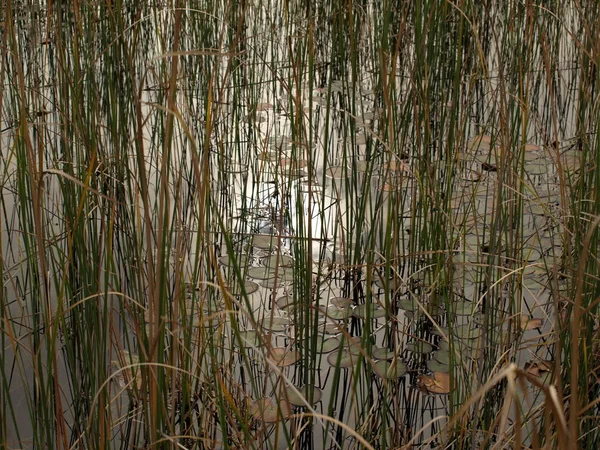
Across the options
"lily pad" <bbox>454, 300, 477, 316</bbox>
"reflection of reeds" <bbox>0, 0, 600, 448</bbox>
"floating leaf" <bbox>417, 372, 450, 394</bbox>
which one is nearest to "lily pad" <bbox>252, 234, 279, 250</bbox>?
"reflection of reeds" <bbox>0, 0, 600, 448</bbox>

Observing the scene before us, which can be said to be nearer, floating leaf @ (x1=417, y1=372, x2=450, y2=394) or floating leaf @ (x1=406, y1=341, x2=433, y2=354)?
floating leaf @ (x1=417, y1=372, x2=450, y2=394)

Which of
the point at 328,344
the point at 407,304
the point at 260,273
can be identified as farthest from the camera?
the point at 260,273

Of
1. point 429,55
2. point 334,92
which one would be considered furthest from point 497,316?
point 334,92

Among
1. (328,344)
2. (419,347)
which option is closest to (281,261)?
(328,344)

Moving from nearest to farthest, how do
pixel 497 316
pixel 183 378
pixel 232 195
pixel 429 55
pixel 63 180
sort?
pixel 183 378
pixel 63 180
pixel 497 316
pixel 429 55
pixel 232 195

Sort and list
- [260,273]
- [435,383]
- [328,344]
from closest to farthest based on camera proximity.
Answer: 1. [435,383]
2. [328,344]
3. [260,273]

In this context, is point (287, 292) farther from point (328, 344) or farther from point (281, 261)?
point (328, 344)

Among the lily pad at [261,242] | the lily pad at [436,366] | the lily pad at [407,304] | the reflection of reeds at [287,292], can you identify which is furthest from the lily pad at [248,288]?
the lily pad at [436,366]

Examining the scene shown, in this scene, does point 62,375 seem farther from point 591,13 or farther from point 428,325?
point 591,13

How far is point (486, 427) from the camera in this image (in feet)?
4.61

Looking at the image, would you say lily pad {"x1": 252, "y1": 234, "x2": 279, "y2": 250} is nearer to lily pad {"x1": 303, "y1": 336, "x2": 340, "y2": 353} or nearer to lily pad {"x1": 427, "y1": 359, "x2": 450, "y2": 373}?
lily pad {"x1": 303, "y1": 336, "x2": 340, "y2": 353}

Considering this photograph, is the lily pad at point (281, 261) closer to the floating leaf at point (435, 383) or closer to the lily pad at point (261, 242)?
the lily pad at point (261, 242)

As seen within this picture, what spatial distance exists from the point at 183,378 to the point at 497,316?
676mm

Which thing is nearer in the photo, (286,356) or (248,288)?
(286,356)
